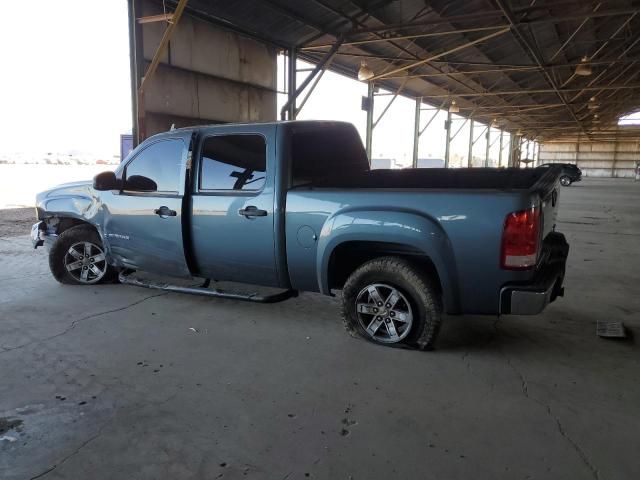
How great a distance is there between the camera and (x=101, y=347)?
3650 mm

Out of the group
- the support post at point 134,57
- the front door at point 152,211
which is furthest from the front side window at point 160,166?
the support post at point 134,57

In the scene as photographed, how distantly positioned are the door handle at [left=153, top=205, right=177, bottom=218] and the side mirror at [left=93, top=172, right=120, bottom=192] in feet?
2.14

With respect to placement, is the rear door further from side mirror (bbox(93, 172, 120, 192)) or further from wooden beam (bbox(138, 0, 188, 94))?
wooden beam (bbox(138, 0, 188, 94))

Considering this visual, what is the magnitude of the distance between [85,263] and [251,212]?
8.51 feet

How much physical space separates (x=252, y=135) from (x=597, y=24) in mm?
15499

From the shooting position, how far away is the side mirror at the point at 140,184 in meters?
4.59

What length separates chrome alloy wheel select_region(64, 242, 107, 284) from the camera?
5305 millimetres

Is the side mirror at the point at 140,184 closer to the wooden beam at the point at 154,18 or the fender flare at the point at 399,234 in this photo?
the fender flare at the point at 399,234


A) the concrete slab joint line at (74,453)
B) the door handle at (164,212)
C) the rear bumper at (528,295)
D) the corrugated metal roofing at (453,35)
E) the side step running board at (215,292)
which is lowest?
the concrete slab joint line at (74,453)

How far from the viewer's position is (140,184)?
15.4 ft

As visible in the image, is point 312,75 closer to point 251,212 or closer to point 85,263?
point 85,263

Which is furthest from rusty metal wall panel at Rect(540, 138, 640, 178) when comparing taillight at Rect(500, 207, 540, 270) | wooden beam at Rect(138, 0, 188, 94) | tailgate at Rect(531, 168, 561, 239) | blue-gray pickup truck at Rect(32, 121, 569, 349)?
taillight at Rect(500, 207, 540, 270)

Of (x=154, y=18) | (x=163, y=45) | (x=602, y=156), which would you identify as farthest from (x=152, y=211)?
(x=602, y=156)

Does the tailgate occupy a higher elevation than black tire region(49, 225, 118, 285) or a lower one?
higher
